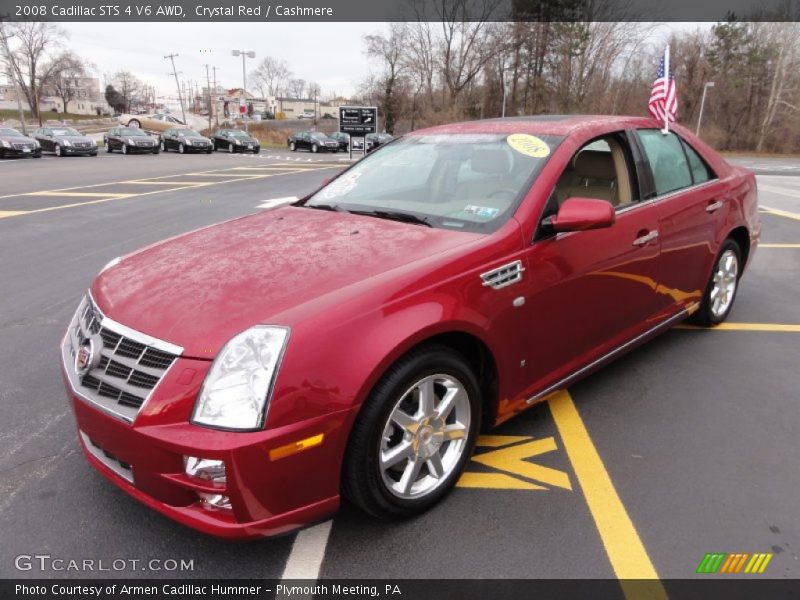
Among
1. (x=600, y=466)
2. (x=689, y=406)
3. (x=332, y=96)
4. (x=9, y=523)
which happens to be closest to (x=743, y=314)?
(x=689, y=406)

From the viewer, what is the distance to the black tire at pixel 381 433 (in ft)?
6.75

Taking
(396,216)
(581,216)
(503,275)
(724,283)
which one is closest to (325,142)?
(724,283)

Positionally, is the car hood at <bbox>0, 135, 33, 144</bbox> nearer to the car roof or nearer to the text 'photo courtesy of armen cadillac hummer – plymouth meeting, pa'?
the text 'photo courtesy of armen cadillac hummer – plymouth meeting, pa'

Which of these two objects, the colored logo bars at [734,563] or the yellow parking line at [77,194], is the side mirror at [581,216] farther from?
the yellow parking line at [77,194]

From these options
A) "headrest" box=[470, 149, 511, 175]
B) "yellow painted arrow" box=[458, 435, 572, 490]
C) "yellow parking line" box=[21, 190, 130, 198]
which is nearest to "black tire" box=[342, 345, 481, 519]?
"yellow painted arrow" box=[458, 435, 572, 490]

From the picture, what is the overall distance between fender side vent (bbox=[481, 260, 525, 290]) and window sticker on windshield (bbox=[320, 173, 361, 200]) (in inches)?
53.2

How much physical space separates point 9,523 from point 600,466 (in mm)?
Answer: 2607

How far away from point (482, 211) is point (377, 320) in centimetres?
103

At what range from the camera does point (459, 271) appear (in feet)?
7.70

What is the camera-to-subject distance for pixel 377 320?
2.05 metres

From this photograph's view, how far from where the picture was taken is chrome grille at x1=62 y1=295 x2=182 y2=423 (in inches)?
77.3

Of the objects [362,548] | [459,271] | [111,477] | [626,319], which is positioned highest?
[459,271]

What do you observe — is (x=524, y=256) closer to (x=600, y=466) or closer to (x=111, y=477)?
(x=600, y=466)

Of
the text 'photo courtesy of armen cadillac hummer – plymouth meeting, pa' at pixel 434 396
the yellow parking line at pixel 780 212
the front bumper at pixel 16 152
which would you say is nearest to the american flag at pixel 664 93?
the text 'photo courtesy of armen cadillac hummer – plymouth meeting, pa' at pixel 434 396
